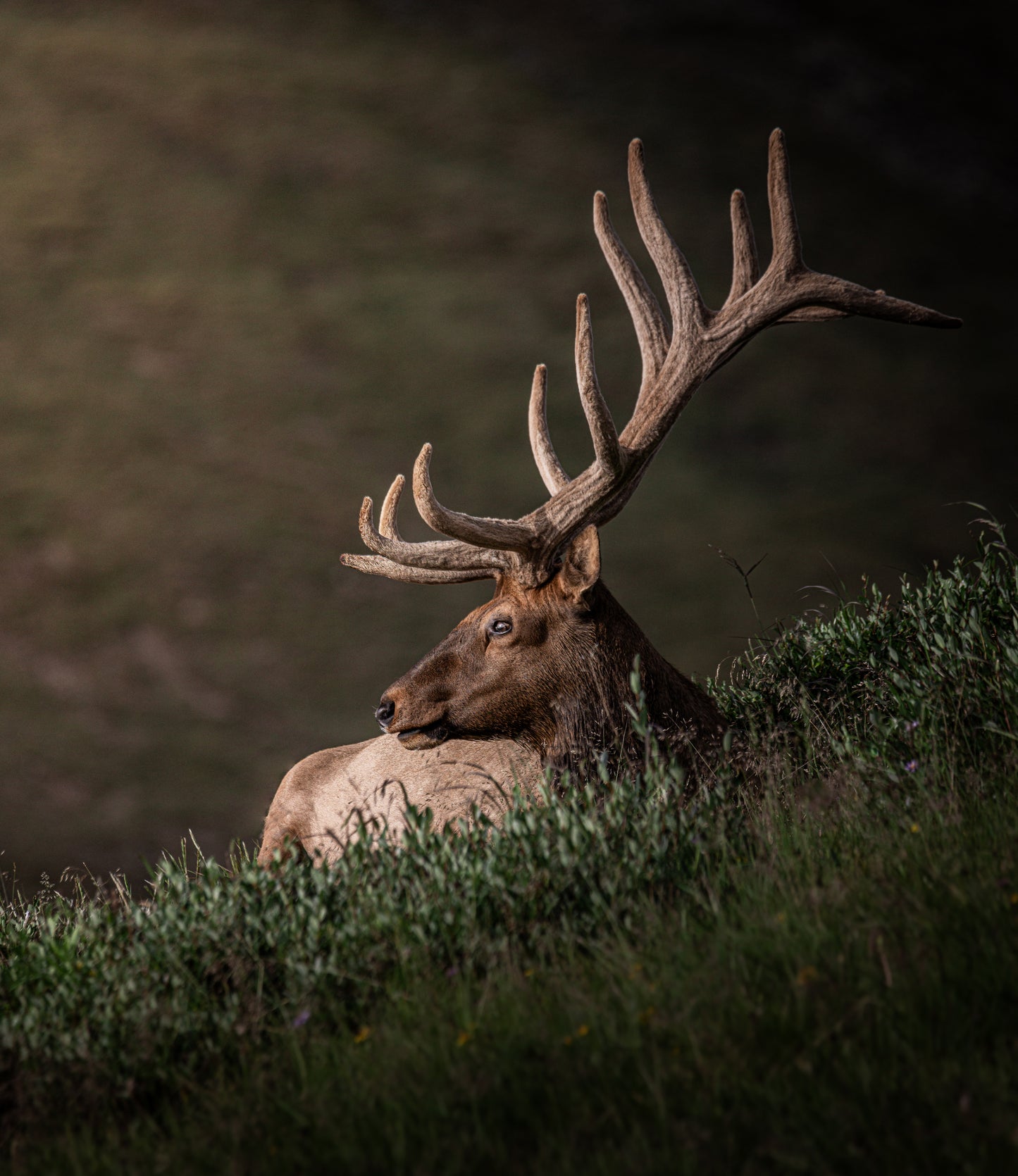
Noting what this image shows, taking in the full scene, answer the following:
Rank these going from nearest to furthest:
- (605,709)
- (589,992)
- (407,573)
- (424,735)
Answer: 1. (589,992)
2. (605,709)
3. (424,735)
4. (407,573)

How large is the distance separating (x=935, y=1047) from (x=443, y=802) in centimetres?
317

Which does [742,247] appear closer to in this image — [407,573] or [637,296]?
[637,296]

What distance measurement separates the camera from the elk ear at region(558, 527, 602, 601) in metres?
4.22

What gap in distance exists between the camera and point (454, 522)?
4.27 m

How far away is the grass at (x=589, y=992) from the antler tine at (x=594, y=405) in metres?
1.36

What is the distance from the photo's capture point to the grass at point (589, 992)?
193 centimetres

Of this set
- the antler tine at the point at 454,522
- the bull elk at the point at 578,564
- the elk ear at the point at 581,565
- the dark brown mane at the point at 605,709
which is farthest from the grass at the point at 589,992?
the antler tine at the point at 454,522

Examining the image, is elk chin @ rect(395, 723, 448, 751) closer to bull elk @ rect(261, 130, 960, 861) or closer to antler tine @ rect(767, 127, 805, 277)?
Result: bull elk @ rect(261, 130, 960, 861)

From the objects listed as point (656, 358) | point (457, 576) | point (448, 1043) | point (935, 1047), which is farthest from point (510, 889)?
point (656, 358)

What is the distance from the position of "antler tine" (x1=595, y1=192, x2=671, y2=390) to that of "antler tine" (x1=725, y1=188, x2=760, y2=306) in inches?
14.5

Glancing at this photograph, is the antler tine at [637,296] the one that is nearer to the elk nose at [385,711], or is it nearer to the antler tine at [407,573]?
the antler tine at [407,573]

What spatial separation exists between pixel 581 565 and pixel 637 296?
63.9 inches

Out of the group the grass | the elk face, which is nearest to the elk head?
the elk face

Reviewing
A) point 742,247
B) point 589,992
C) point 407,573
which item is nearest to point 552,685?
point 407,573
